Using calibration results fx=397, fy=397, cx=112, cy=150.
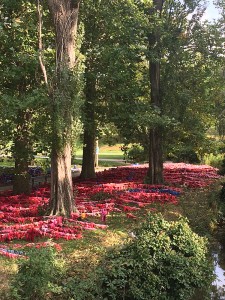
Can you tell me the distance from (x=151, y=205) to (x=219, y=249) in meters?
2.60

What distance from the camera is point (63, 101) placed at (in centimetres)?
1048

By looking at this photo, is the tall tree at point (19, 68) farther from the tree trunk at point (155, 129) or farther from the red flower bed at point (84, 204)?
the tree trunk at point (155, 129)

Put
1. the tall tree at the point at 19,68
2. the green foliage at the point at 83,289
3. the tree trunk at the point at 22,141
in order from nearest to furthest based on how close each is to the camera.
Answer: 1. the green foliage at the point at 83,289
2. the tall tree at the point at 19,68
3. the tree trunk at the point at 22,141

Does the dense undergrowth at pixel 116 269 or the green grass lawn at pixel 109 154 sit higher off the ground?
the green grass lawn at pixel 109 154

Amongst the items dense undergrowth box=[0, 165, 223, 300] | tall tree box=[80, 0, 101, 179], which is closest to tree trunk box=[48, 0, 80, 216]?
dense undergrowth box=[0, 165, 223, 300]

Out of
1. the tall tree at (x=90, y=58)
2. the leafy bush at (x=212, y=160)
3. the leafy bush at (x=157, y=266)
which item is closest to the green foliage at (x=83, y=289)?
the leafy bush at (x=157, y=266)

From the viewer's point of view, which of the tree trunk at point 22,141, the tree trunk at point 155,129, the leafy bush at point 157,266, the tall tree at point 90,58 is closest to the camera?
the leafy bush at point 157,266

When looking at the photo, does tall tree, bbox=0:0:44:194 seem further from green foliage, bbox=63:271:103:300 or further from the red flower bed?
green foliage, bbox=63:271:103:300

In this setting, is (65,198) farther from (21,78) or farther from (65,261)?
(21,78)

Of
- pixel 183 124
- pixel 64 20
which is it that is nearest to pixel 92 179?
pixel 183 124

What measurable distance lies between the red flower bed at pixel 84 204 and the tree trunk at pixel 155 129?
80 centimetres

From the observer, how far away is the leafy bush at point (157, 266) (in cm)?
671

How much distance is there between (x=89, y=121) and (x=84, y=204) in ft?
16.3

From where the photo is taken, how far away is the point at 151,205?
13.2 metres
